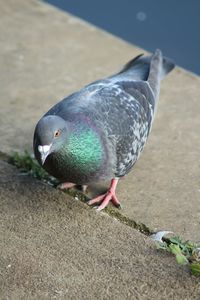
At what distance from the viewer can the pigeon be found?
166 inches

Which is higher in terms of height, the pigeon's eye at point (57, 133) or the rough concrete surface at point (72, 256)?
the pigeon's eye at point (57, 133)

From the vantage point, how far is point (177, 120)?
5723mm

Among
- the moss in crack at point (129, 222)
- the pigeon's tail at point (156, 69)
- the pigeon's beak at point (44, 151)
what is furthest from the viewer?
the pigeon's tail at point (156, 69)

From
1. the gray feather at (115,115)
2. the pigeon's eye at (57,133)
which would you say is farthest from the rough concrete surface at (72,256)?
the pigeon's eye at (57,133)

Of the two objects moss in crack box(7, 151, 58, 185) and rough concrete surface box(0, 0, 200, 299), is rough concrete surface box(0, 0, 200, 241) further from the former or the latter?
moss in crack box(7, 151, 58, 185)

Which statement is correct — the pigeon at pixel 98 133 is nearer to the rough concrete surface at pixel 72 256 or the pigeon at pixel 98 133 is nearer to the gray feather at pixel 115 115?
the gray feather at pixel 115 115

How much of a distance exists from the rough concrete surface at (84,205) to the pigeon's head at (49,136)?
0.54 m

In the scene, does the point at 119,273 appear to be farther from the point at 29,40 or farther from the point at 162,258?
the point at 29,40

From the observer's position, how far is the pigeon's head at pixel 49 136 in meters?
4.11

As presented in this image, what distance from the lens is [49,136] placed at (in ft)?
13.5

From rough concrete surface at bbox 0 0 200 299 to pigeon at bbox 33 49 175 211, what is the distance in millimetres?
281

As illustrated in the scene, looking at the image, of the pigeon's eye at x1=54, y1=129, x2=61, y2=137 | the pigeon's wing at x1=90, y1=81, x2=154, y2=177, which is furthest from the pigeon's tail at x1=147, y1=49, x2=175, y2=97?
the pigeon's eye at x1=54, y1=129, x2=61, y2=137

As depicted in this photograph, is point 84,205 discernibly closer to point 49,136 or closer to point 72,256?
point 72,256

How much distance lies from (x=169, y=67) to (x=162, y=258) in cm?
210
